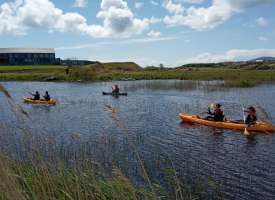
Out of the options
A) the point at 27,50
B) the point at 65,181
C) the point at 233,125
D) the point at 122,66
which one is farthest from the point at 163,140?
the point at 27,50

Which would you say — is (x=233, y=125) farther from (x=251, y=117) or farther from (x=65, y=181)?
(x=65, y=181)

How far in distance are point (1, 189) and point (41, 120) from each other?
74.7 feet

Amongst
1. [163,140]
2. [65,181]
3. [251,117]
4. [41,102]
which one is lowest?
[163,140]

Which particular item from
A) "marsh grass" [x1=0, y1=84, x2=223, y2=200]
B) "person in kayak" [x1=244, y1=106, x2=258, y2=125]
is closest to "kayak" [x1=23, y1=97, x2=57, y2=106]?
"person in kayak" [x1=244, y1=106, x2=258, y2=125]

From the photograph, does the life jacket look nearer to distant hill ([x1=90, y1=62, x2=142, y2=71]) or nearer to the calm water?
the calm water

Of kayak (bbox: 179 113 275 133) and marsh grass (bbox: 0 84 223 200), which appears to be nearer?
marsh grass (bbox: 0 84 223 200)

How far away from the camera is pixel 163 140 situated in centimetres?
1978

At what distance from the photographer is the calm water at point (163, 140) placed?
13117mm

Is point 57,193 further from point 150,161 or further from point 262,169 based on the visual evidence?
point 262,169

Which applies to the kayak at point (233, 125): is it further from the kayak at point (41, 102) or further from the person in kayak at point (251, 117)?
A: the kayak at point (41, 102)

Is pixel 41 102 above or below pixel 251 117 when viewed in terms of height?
below

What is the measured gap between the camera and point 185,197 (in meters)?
9.99

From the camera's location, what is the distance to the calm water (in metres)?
13.1

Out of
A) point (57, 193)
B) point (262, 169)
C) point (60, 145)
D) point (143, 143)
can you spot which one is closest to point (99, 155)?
point (60, 145)
